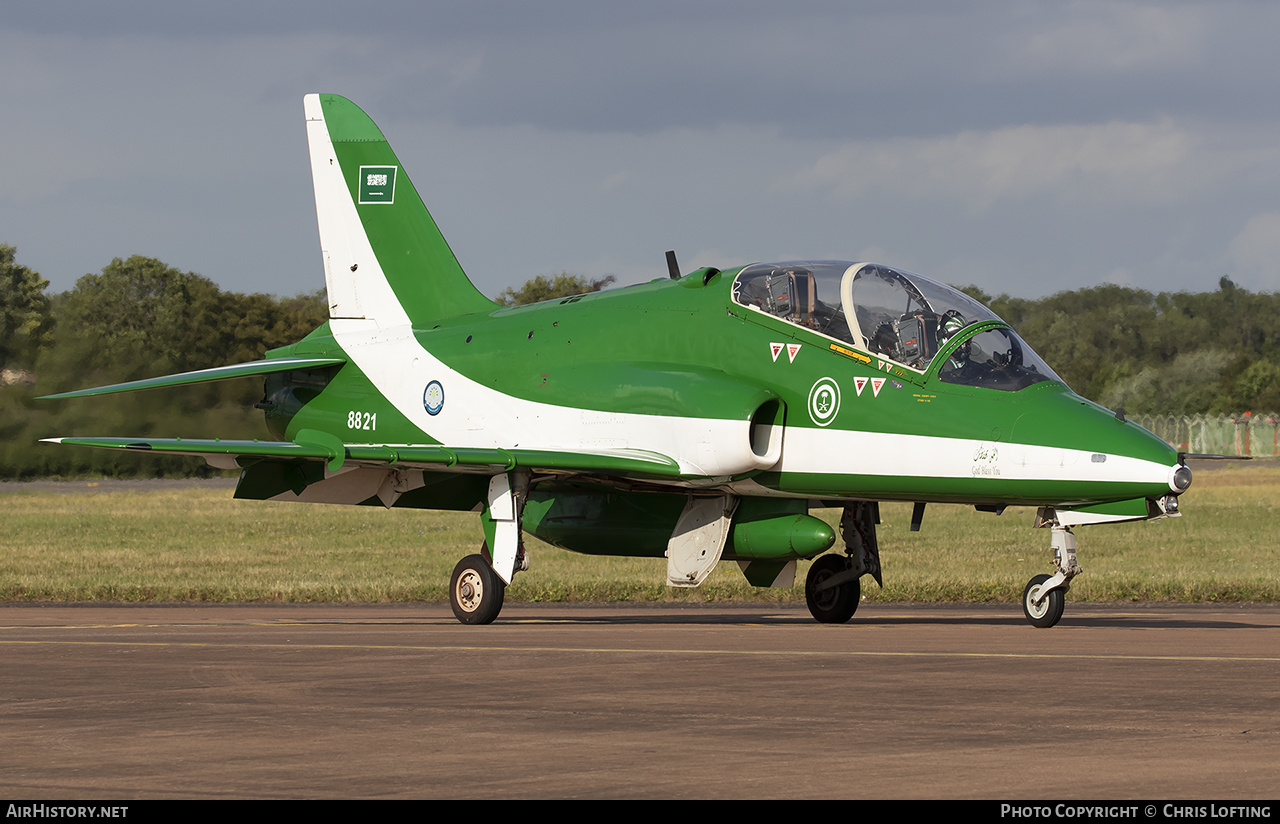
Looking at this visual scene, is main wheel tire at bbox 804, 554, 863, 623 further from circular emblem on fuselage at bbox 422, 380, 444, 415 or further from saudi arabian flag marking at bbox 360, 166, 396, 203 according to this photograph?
saudi arabian flag marking at bbox 360, 166, 396, 203

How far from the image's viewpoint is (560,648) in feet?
45.6

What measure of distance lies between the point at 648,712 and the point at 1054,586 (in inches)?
263

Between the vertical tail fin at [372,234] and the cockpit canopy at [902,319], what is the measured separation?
572 centimetres

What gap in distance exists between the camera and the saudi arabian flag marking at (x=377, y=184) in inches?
854

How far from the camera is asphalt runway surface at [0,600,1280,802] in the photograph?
731 centimetres

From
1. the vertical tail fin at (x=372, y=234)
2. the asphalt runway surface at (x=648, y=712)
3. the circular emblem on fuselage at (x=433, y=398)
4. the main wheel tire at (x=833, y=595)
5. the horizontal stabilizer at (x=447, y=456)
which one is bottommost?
the asphalt runway surface at (x=648, y=712)

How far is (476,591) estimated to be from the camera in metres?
17.5

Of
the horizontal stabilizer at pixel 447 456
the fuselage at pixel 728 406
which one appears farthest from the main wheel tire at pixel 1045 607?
the horizontal stabilizer at pixel 447 456

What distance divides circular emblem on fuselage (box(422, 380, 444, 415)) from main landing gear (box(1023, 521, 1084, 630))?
24.3ft

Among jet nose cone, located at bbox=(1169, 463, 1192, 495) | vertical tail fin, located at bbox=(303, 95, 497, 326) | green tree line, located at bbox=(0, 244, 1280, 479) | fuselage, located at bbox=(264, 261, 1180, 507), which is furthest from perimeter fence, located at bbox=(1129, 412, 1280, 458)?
jet nose cone, located at bbox=(1169, 463, 1192, 495)

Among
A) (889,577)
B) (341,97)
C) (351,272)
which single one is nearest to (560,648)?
(351,272)

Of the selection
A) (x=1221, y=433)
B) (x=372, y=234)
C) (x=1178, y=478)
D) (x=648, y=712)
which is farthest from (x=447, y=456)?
(x=1221, y=433)

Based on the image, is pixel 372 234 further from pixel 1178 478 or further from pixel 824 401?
pixel 1178 478

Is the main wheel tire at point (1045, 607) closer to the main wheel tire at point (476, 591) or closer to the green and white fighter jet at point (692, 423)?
the green and white fighter jet at point (692, 423)
